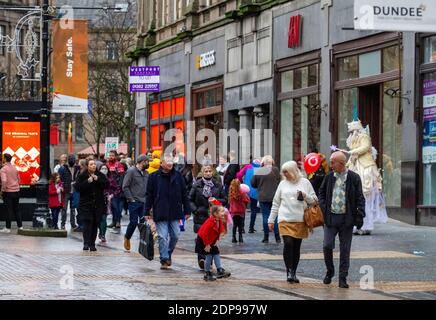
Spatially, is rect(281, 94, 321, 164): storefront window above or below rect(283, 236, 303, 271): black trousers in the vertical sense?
above

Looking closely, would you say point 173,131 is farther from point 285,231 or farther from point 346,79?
point 285,231

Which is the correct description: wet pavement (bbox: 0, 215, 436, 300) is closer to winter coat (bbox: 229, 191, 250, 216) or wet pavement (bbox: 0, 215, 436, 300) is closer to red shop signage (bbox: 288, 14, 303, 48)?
winter coat (bbox: 229, 191, 250, 216)

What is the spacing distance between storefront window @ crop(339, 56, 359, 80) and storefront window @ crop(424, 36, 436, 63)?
13.0 ft

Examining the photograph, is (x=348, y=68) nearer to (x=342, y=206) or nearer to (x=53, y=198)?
(x=53, y=198)

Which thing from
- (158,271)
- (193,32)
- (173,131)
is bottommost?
(158,271)

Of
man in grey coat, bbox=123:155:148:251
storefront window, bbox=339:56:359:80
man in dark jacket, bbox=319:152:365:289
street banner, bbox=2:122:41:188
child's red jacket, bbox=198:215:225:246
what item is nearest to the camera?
man in dark jacket, bbox=319:152:365:289

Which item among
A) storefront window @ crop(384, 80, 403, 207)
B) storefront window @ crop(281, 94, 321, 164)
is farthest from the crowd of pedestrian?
storefront window @ crop(281, 94, 321, 164)

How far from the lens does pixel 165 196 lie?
17625mm

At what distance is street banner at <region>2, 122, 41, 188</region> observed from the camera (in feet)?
97.8

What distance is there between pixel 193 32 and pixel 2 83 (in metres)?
24.2

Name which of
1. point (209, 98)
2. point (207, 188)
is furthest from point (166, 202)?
point (209, 98)

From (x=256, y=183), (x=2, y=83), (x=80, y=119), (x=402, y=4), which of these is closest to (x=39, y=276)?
(x=402, y=4)

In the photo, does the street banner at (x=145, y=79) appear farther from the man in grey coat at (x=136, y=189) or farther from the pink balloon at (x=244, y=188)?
the pink balloon at (x=244, y=188)
